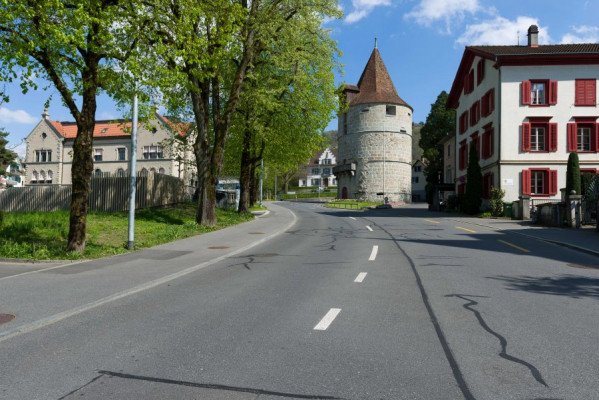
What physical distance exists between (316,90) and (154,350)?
2855cm

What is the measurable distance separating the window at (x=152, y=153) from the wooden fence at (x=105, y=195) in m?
39.7

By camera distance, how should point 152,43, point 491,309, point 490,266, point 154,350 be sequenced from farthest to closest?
point 152,43
point 490,266
point 491,309
point 154,350

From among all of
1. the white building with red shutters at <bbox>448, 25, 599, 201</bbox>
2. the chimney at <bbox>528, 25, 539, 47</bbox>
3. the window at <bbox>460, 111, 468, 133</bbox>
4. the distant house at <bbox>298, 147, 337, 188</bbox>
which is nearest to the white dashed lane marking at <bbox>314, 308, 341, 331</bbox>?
the white building with red shutters at <bbox>448, 25, 599, 201</bbox>

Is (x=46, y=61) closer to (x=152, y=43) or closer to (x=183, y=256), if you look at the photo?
(x=152, y=43)

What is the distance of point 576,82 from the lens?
36375mm

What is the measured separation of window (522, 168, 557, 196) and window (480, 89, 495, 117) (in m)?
5.55

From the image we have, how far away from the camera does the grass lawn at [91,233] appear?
13.0 meters

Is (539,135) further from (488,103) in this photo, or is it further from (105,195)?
(105,195)

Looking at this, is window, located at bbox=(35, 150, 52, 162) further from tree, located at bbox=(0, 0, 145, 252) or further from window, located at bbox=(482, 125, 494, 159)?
tree, located at bbox=(0, 0, 145, 252)

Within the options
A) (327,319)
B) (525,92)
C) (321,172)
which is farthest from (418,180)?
(327,319)

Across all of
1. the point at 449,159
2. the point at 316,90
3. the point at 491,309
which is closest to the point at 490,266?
the point at 491,309

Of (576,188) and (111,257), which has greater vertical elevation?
(576,188)

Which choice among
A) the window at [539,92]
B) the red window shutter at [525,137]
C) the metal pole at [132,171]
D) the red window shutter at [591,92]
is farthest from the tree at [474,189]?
the metal pole at [132,171]

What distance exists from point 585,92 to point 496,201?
1054 centimetres
